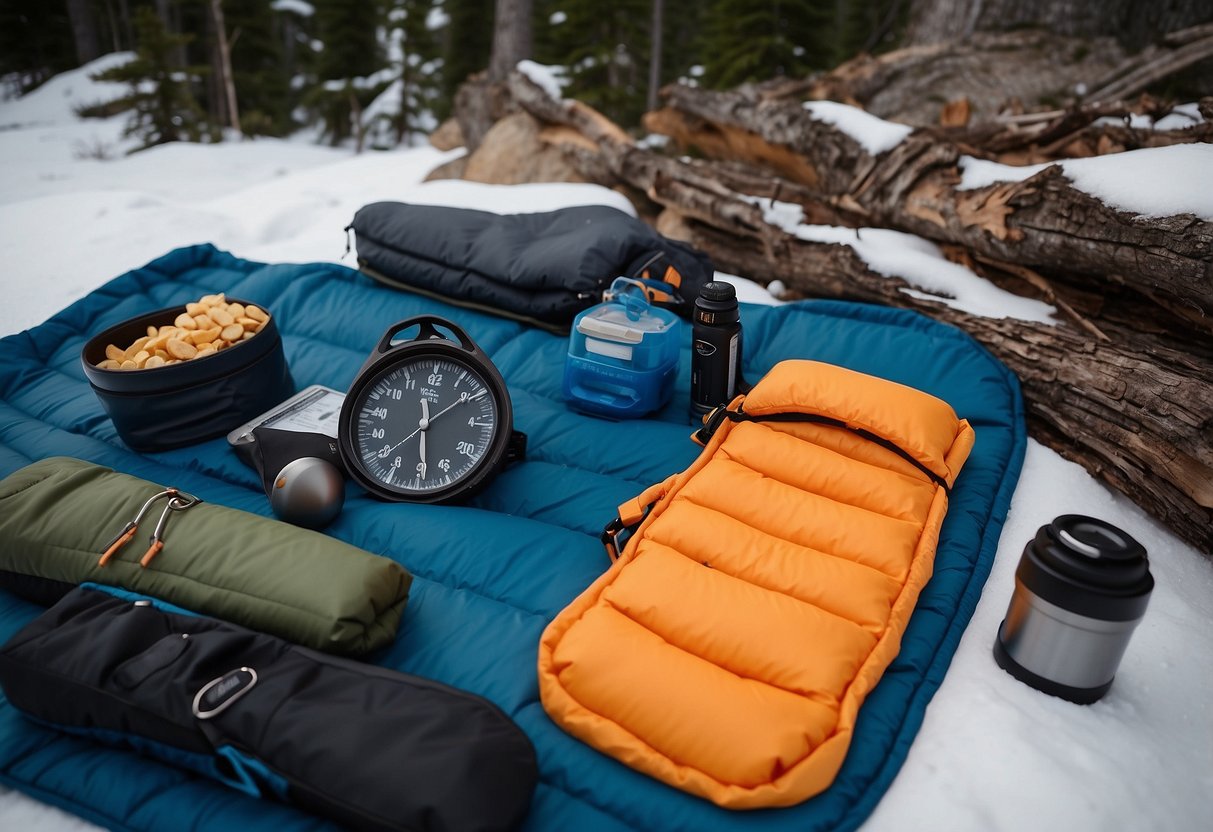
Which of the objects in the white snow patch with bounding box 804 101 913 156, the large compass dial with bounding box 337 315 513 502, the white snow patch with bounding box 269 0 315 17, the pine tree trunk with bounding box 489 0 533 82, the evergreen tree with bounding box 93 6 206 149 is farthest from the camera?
the white snow patch with bounding box 269 0 315 17

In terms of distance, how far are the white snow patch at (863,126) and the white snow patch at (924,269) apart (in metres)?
0.40

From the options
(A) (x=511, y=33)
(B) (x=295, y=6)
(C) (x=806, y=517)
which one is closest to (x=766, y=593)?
(C) (x=806, y=517)

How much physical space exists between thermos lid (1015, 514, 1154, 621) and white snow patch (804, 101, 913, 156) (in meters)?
2.35

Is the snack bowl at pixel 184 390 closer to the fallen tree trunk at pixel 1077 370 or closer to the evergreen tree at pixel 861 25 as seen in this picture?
the fallen tree trunk at pixel 1077 370

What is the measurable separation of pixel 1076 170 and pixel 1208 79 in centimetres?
233

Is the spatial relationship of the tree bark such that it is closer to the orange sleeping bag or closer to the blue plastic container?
the blue plastic container

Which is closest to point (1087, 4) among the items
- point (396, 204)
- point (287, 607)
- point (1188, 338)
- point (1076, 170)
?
point (1076, 170)

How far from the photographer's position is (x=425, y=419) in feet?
6.20

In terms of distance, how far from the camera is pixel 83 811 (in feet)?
3.98

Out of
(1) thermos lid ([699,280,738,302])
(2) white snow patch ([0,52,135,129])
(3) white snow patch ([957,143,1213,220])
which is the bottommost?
(2) white snow patch ([0,52,135,129])

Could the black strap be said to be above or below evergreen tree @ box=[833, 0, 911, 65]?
below

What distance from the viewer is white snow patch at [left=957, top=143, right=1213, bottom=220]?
2006 millimetres

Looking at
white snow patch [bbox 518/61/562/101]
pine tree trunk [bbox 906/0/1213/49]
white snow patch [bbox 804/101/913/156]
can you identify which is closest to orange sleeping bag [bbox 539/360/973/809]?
white snow patch [bbox 804/101/913/156]

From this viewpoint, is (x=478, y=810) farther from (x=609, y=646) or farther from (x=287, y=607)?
(x=287, y=607)
